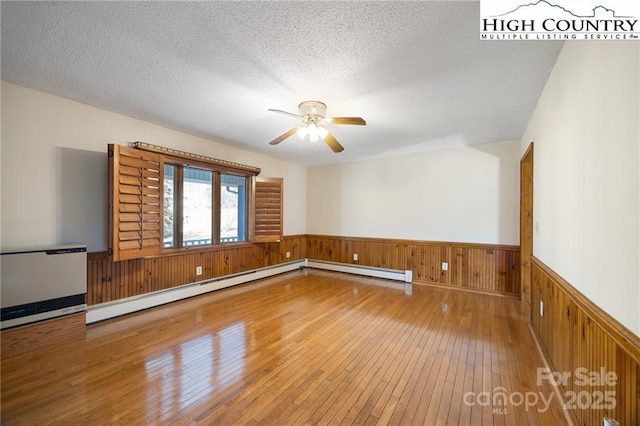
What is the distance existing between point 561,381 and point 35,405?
11.5 feet

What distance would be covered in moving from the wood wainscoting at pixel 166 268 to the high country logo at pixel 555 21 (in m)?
4.06

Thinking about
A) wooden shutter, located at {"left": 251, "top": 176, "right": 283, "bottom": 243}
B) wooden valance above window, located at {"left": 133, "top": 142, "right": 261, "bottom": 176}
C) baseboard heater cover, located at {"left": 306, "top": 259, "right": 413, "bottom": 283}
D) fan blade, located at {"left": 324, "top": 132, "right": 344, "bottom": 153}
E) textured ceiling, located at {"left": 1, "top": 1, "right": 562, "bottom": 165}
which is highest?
textured ceiling, located at {"left": 1, "top": 1, "right": 562, "bottom": 165}

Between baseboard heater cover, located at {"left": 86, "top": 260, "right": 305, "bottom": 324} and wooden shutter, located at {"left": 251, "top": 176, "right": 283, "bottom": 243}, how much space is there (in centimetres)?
74

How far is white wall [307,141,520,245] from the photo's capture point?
13.2 feet

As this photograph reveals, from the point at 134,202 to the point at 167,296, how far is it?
4.69 ft

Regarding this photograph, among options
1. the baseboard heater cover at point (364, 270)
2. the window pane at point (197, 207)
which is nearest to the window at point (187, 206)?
the window pane at point (197, 207)

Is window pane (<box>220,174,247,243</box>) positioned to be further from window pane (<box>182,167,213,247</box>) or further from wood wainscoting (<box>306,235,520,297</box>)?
wood wainscoting (<box>306,235,520,297</box>)

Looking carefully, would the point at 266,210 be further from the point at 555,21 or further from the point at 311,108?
the point at 555,21

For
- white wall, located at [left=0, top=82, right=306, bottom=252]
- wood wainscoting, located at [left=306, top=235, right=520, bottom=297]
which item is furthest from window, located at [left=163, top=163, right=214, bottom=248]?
wood wainscoting, located at [left=306, top=235, right=520, bottom=297]

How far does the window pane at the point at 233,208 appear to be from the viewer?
14.4 ft

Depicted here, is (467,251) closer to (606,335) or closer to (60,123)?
(606,335)

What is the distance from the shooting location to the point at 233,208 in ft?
15.0

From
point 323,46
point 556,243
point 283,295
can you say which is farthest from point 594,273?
point 283,295

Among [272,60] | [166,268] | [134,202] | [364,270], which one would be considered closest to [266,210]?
[166,268]
